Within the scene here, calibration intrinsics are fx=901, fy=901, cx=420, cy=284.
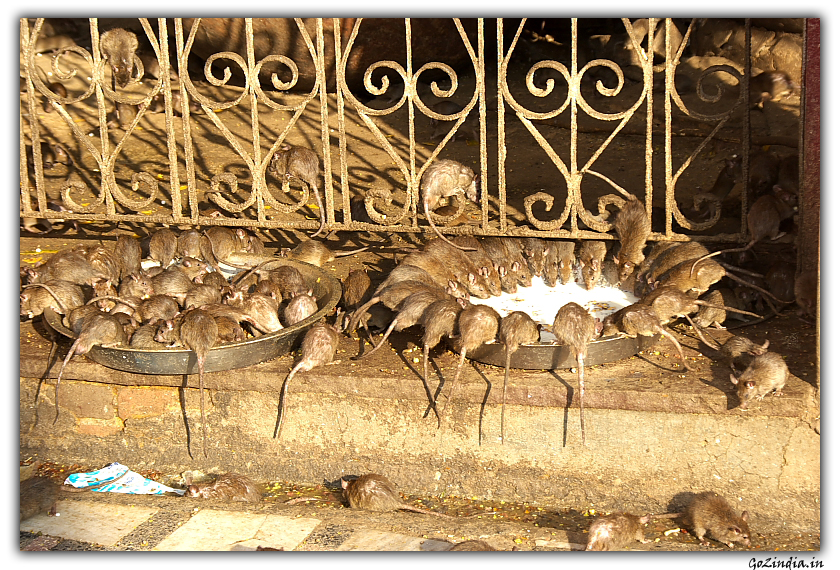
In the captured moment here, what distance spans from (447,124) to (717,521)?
5.94 metres

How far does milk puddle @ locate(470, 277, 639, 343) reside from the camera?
5.59 m

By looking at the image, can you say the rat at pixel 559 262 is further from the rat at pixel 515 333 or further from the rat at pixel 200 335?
the rat at pixel 200 335

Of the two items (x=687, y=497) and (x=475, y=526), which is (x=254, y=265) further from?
(x=687, y=497)

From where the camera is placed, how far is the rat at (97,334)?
16.9ft

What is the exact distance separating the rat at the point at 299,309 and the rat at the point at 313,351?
1.16 ft

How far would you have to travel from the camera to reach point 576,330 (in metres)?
4.74

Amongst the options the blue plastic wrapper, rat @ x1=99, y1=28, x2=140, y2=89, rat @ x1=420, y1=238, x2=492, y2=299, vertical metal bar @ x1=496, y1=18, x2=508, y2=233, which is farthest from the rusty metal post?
rat @ x1=99, y1=28, x2=140, y2=89

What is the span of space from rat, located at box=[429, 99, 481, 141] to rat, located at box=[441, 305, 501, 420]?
4677mm

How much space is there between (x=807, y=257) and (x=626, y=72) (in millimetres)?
6136

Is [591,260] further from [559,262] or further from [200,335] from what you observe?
[200,335]

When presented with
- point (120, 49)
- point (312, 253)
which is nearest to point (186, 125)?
point (312, 253)

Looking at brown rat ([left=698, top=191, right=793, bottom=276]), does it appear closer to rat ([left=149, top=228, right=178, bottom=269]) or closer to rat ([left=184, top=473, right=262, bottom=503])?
rat ([left=184, top=473, right=262, bottom=503])

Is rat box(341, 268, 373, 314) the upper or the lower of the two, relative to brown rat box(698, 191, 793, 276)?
lower

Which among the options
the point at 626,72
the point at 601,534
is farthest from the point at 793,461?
the point at 626,72
